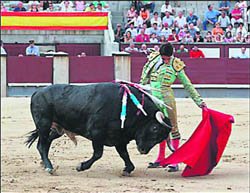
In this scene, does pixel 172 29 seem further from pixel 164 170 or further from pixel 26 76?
pixel 164 170

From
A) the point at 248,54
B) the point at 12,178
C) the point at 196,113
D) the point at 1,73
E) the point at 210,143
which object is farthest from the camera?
the point at 248,54

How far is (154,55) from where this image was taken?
719 centimetres

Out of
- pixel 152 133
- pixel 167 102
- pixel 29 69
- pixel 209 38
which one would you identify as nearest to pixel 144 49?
pixel 209 38

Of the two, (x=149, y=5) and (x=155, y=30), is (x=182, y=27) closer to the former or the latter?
(x=155, y=30)

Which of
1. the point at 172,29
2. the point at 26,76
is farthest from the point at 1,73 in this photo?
the point at 172,29

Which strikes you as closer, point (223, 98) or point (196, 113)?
point (196, 113)

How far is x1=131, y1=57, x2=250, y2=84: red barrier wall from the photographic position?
16203mm

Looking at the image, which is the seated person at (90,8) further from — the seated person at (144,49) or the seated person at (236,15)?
the seated person at (236,15)

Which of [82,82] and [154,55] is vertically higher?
[154,55]

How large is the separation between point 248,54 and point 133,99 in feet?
35.1

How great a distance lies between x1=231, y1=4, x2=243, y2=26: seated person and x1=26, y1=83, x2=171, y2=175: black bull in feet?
39.1

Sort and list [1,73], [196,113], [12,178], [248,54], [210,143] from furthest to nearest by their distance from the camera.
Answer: [248,54] → [1,73] → [196,113] → [210,143] → [12,178]

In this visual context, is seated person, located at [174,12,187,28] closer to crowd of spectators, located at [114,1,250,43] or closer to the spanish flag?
crowd of spectators, located at [114,1,250,43]

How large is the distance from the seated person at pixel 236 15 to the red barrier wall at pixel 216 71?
2.35 metres
